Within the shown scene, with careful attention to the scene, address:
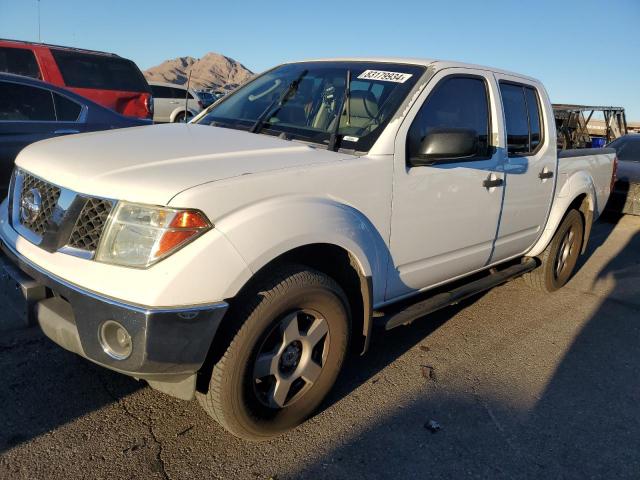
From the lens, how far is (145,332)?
6.50 ft

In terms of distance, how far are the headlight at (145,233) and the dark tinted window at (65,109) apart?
3846 millimetres

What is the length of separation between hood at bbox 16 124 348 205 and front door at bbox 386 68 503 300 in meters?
0.50

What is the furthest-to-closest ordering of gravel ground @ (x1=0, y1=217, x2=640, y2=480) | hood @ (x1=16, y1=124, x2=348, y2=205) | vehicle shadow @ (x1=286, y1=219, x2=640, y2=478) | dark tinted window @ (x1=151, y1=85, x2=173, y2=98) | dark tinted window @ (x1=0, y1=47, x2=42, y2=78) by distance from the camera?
1. dark tinted window @ (x1=151, y1=85, x2=173, y2=98)
2. dark tinted window @ (x1=0, y1=47, x2=42, y2=78)
3. vehicle shadow @ (x1=286, y1=219, x2=640, y2=478)
4. gravel ground @ (x1=0, y1=217, x2=640, y2=480)
5. hood @ (x1=16, y1=124, x2=348, y2=205)

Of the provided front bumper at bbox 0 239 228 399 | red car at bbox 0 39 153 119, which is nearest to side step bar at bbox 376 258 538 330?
front bumper at bbox 0 239 228 399

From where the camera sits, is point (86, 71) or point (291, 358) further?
point (86, 71)

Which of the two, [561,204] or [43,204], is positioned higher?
[43,204]

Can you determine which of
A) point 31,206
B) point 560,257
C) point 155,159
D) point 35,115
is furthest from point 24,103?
point 560,257

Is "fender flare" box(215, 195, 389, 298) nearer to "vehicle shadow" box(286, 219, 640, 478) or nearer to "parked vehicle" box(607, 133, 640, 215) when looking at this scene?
"vehicle shadow" box(286, 219, 640, 478)

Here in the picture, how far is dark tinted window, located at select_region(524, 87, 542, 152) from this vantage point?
429 cm

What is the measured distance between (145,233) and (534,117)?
3501 mm

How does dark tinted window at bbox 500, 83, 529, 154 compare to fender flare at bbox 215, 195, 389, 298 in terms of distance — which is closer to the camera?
fender flare at bbox 215, 195, 389, 298

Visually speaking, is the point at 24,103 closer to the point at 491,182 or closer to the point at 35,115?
the point at 35,115

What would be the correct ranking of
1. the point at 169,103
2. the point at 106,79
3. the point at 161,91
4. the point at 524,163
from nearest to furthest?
the point at 524,163 < the point at 106,79 < the point at 169,103 < the point at 161,91

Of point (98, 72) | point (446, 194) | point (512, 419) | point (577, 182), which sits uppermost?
point (98, 72)
